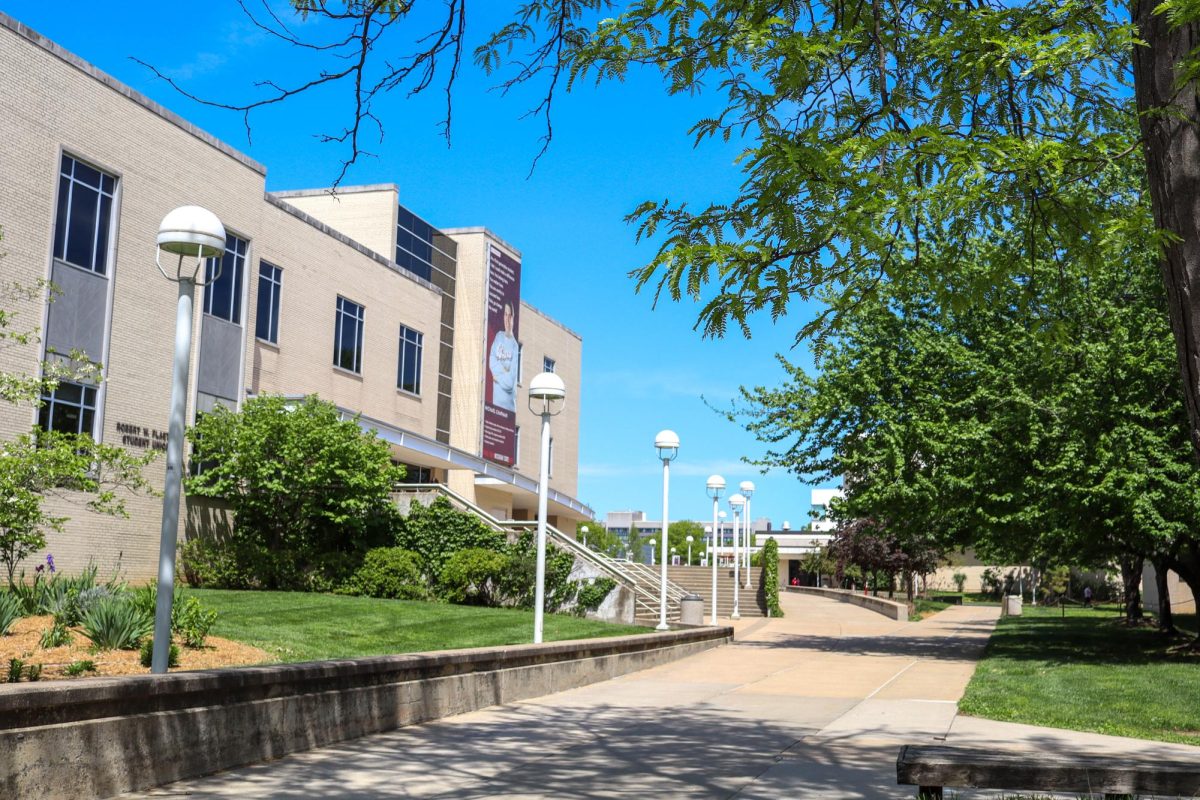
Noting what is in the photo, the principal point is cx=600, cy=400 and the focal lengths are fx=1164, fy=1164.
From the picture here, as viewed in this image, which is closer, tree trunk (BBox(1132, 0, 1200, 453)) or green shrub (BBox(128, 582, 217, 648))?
tree trunk (BBox(1132, 0, 1200, 453))

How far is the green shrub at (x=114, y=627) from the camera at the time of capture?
11836mm

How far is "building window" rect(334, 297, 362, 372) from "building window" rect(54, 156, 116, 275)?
35.9 ft

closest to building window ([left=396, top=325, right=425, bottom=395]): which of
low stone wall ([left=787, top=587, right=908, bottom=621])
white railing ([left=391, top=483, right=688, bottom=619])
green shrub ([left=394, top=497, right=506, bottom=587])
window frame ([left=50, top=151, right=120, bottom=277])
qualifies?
white railing ([left=391, top=483, right=688, bottom=619])

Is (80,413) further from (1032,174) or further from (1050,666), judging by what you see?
(1032,174)

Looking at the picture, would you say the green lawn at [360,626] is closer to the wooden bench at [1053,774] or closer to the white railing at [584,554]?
the white railing at [584,554]

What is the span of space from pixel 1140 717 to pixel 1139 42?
29.7 ft

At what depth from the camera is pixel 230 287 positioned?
3006 cm

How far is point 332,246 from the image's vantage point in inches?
1401

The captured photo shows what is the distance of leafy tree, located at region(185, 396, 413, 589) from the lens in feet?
85.9

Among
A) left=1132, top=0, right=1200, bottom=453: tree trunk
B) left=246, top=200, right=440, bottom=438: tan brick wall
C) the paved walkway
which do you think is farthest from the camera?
left=246, top=200, right=440, bottom=438: tan brick wall

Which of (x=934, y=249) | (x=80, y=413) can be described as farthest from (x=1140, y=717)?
(x=80, y=413)

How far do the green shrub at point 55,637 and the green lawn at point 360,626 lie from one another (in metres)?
2.35

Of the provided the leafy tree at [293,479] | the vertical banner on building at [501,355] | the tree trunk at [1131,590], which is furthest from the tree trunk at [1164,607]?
the vertical banner on building at [501,355]

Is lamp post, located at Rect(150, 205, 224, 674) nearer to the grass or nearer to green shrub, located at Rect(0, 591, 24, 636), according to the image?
green shrub, located at Rect(0, 591, 24, 636)
